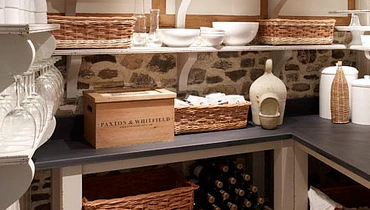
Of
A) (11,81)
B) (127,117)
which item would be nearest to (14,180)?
(11,81)

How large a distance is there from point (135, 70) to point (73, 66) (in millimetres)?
429

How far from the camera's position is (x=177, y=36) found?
243 cm

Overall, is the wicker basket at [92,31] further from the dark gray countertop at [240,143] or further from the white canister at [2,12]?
the white canister at [2,12]

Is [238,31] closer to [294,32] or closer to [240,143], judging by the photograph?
→ [294,32]

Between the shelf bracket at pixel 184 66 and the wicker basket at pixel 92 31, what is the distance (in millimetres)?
424

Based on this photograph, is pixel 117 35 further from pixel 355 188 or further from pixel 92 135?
pixel 355 188

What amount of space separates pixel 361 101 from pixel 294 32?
1.95 feet

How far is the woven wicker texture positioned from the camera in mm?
2719

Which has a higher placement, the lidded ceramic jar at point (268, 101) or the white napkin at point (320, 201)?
the lidded ceramic jar at point (268, 101)

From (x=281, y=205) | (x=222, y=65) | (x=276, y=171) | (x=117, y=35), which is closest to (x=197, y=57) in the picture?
(x=222, y=65)

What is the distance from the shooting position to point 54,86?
1810 millimetres

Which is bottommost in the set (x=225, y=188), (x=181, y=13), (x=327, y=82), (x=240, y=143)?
(x=225, y=188)

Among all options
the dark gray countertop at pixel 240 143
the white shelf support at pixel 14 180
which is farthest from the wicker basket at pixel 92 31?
the white shelf support at pixel 14 180

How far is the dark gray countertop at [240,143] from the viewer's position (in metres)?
2.03
